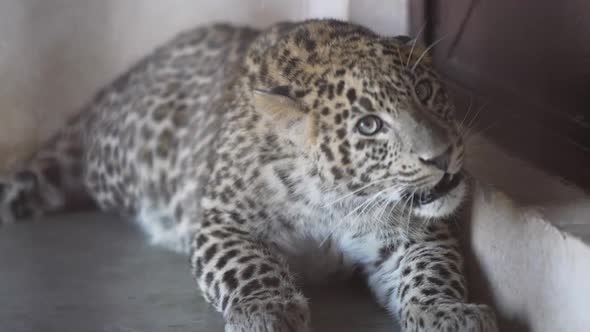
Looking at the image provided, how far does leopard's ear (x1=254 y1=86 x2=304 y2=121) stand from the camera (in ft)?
11.8

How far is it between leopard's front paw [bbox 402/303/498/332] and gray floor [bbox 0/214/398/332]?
1.20 feet

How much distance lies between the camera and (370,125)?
3426 mm

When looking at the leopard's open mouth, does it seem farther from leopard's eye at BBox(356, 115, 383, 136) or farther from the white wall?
the white wall

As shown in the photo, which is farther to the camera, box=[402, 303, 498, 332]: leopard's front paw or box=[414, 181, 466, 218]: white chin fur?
box=[414, 181, 466, 218]: white chin fur

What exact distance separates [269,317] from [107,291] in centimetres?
115

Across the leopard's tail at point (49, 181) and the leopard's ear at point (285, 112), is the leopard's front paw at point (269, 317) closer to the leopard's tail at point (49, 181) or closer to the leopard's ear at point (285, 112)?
the leopard's ear at point (285, 112)

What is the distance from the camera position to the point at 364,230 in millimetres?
3883

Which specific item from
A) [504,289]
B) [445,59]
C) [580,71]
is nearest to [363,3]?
[445,59]

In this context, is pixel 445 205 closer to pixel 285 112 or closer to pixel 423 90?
pixel 423 90

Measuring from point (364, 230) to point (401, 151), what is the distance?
61 cm

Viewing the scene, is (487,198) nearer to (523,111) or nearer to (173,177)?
(523,111)

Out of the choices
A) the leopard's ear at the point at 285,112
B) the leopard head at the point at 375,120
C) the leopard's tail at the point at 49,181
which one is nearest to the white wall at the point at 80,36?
the leopard's tail at the point at 49,181

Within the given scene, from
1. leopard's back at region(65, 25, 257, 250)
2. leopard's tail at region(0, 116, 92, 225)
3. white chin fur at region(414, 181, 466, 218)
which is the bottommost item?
leopard's tail at region(0, 116, 92, 225)

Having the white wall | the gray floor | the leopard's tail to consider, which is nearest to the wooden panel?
the white wall
